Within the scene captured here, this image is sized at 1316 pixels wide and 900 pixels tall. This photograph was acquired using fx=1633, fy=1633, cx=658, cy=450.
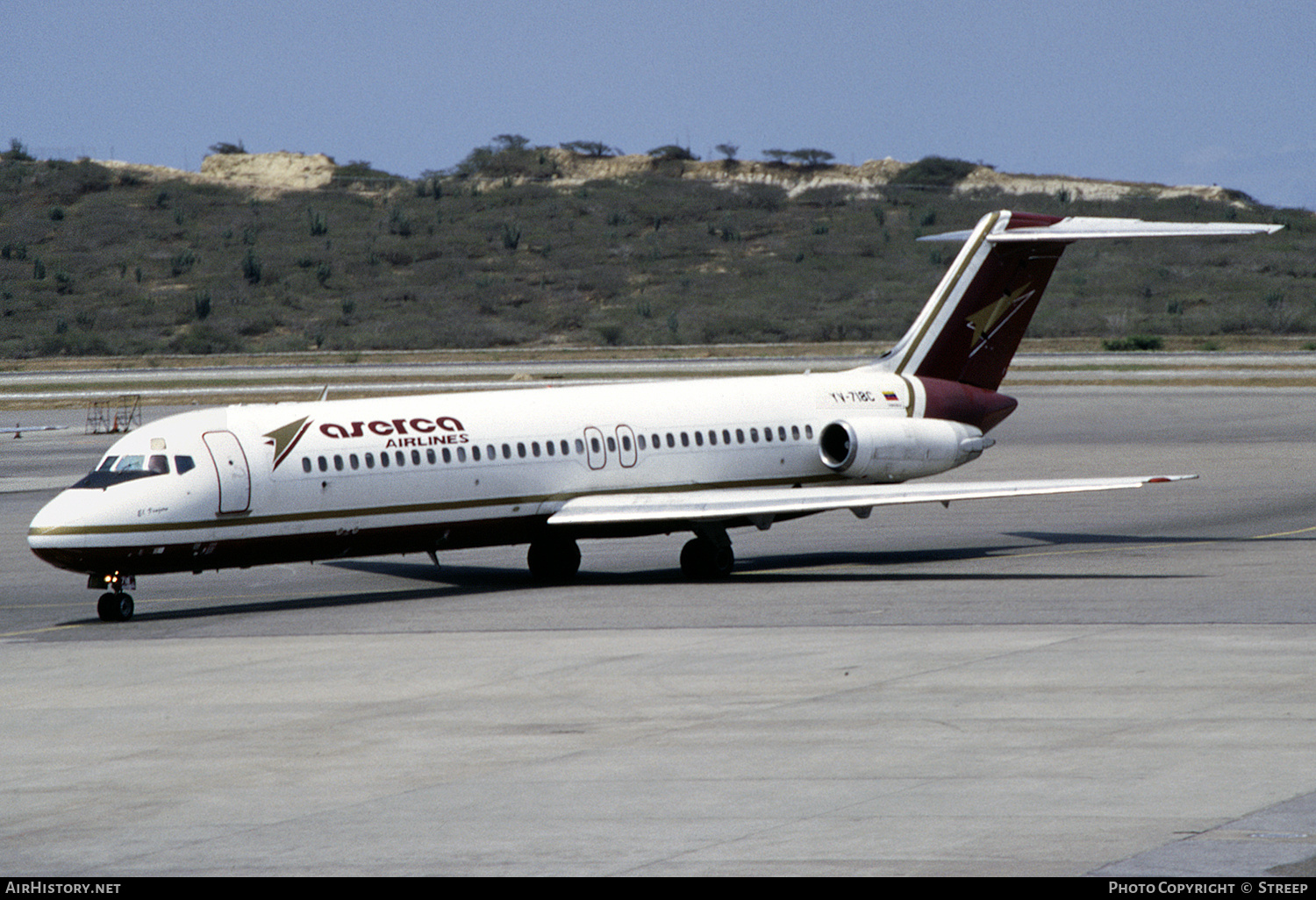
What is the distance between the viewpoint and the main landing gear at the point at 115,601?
23.1 meters

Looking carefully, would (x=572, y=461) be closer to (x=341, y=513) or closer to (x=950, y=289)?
(x=341, y=513)

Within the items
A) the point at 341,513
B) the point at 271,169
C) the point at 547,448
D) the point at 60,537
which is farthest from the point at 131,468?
the point at 271,169

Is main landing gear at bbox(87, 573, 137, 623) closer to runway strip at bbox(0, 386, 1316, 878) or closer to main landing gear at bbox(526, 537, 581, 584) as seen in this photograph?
runway strip at bbox(0, 386, 1316, 878)

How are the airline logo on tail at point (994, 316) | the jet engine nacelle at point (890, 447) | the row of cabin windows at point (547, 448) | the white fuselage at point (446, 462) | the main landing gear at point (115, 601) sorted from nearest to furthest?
the white fuselage at point (446, 462)
the main landing gear at point (115, 601)
the row of cabin windows at point (547, 448)
the jet engine nacelle at point (890, 447)
the airline logo on tail at point (994, 316)

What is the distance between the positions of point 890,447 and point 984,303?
4.34 m

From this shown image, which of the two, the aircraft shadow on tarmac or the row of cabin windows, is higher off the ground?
the row of cabin windows

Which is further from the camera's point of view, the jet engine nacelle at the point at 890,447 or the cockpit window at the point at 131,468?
the jet engine nacelle at the point at 890,447

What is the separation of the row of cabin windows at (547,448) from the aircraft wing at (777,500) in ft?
3.25

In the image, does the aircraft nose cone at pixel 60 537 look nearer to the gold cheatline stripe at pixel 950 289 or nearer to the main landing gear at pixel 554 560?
the main landing gear at pixel 554 560

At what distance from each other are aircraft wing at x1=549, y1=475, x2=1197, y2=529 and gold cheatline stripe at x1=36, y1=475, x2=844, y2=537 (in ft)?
2.20

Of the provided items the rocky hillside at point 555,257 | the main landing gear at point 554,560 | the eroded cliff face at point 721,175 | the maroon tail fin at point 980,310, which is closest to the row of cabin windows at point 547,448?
the main landing gear at point 554,560

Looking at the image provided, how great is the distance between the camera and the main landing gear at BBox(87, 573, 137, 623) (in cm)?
2306

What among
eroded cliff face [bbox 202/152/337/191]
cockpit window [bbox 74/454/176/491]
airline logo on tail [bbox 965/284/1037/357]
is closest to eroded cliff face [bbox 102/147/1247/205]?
eroded cliff face [bbox 202/152/337/191]
